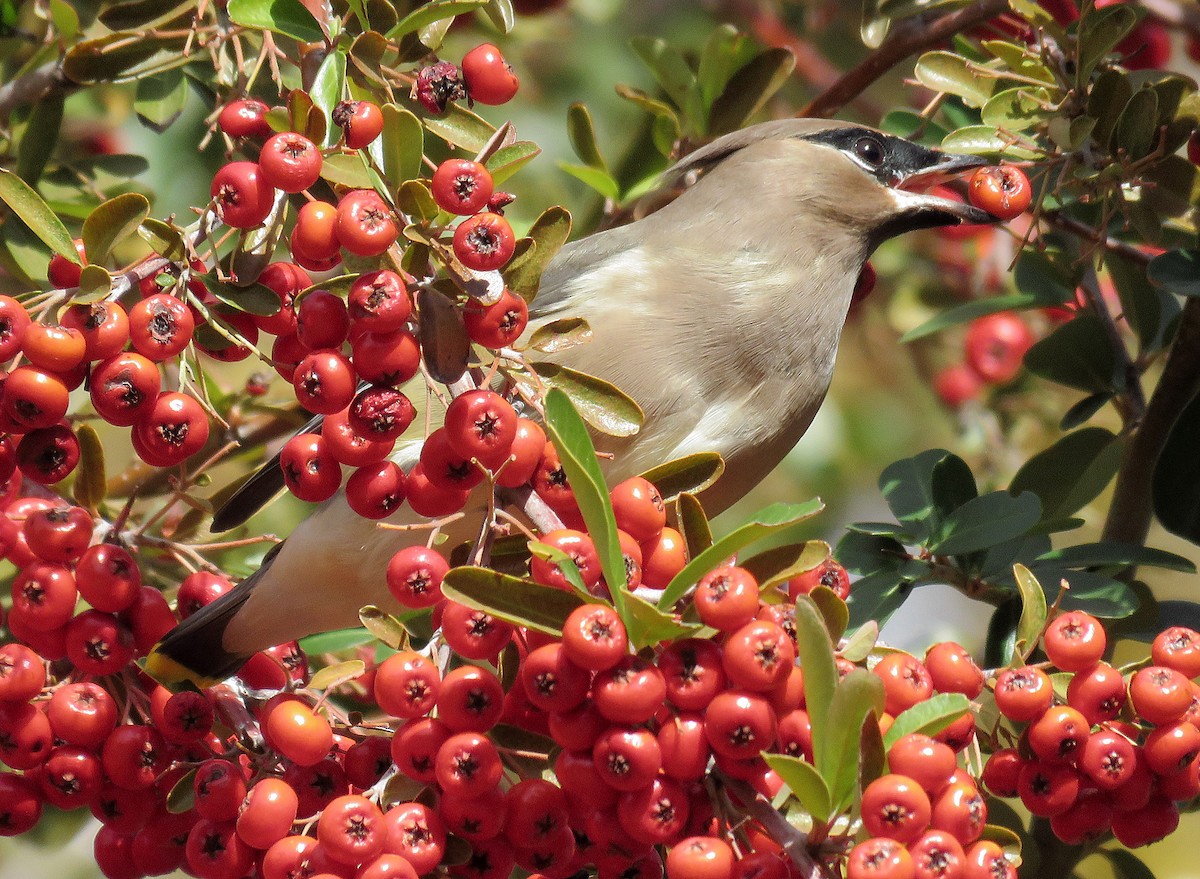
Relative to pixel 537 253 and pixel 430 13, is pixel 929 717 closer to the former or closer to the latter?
pixel 537 253

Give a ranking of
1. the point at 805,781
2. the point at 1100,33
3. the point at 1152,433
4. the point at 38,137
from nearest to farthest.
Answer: the point at 805,781
the point at 1100,33
the point at 1152,433
the point at 38,137

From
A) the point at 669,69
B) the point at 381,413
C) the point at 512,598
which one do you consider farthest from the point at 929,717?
the point at 669,69

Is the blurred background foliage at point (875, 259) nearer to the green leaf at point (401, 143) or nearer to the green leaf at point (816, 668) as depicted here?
the green leaf at point (401, 143)

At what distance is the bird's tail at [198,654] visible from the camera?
2.52 m

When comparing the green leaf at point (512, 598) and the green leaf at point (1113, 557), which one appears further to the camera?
the green leaf at point (1113, 557)

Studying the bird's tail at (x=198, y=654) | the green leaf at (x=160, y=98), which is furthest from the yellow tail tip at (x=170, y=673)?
the green leaf at (x=160, y=98)

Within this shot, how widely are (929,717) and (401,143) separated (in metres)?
1.21

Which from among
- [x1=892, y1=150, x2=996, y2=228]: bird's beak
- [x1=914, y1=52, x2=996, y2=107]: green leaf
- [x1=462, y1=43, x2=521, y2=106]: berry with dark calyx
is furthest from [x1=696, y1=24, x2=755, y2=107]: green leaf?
[x1=462, y1=43, x2=521, y2=106]: berry with dark calyx

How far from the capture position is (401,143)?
2.31m

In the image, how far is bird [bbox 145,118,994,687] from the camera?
3.29 meters

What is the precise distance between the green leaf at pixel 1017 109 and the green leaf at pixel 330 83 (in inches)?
52.7

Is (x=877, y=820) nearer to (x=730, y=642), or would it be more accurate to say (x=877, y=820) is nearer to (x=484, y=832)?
(x=730, y=642)

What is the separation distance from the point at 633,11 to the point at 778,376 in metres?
3.23

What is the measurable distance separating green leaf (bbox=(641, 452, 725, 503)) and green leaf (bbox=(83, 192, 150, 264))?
0.93 meters
